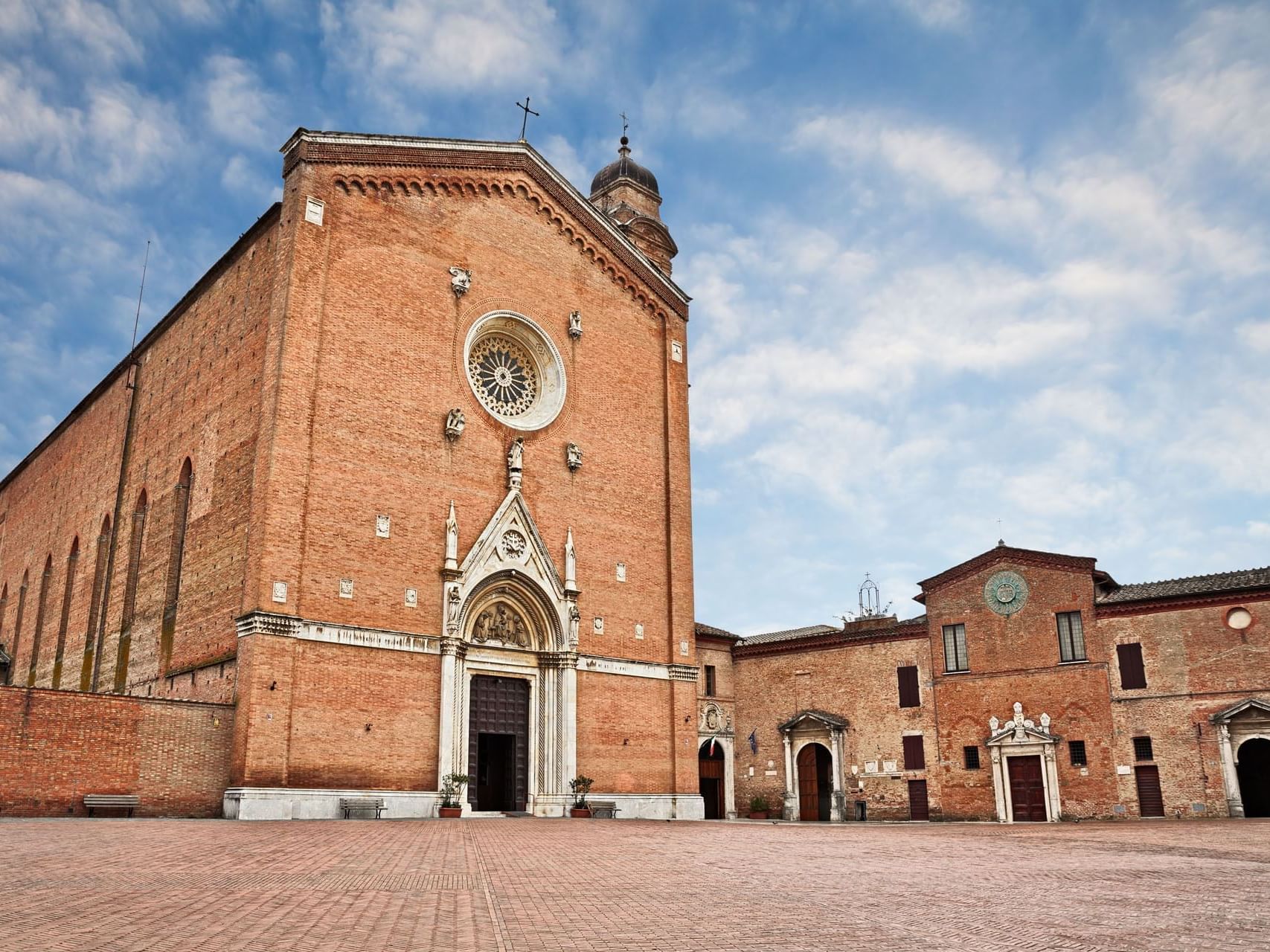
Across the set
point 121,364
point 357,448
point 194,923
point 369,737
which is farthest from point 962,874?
point 121,364

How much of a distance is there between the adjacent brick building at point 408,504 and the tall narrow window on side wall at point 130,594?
0.12m

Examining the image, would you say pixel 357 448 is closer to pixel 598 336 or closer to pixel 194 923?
pixel 598 336

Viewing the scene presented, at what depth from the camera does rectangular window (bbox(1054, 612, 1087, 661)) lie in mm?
30875

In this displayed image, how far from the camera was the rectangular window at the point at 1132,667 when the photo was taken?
97.3 ft

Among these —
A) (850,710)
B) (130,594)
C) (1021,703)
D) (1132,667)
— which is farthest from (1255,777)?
(130,594)

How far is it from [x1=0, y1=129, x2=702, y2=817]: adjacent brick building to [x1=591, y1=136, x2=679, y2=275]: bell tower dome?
531 cm

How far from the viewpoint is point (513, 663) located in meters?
25.3

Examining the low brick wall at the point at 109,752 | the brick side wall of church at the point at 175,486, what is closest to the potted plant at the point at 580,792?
the low brick wall at the point at 109,752

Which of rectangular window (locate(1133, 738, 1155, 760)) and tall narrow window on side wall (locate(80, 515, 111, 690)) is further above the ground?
tall narrow window on side wall (locate(80, 515, 111, 690))

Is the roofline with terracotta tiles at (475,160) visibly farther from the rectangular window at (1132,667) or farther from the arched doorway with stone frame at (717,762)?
the rectangular window at (1132,667)

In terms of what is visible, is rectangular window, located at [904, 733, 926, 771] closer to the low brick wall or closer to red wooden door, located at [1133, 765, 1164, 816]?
red wooden door, located at [1133, 765, 1164, 816]

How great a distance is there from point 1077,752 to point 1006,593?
17.0ft

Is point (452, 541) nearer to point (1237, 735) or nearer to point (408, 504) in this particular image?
point (408, 504)

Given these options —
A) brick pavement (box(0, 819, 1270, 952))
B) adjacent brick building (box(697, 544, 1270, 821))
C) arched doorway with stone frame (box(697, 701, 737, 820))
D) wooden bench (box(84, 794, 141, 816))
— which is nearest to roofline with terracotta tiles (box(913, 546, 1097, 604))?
adjacent brick building (box(697, 544, 1270, 821))
